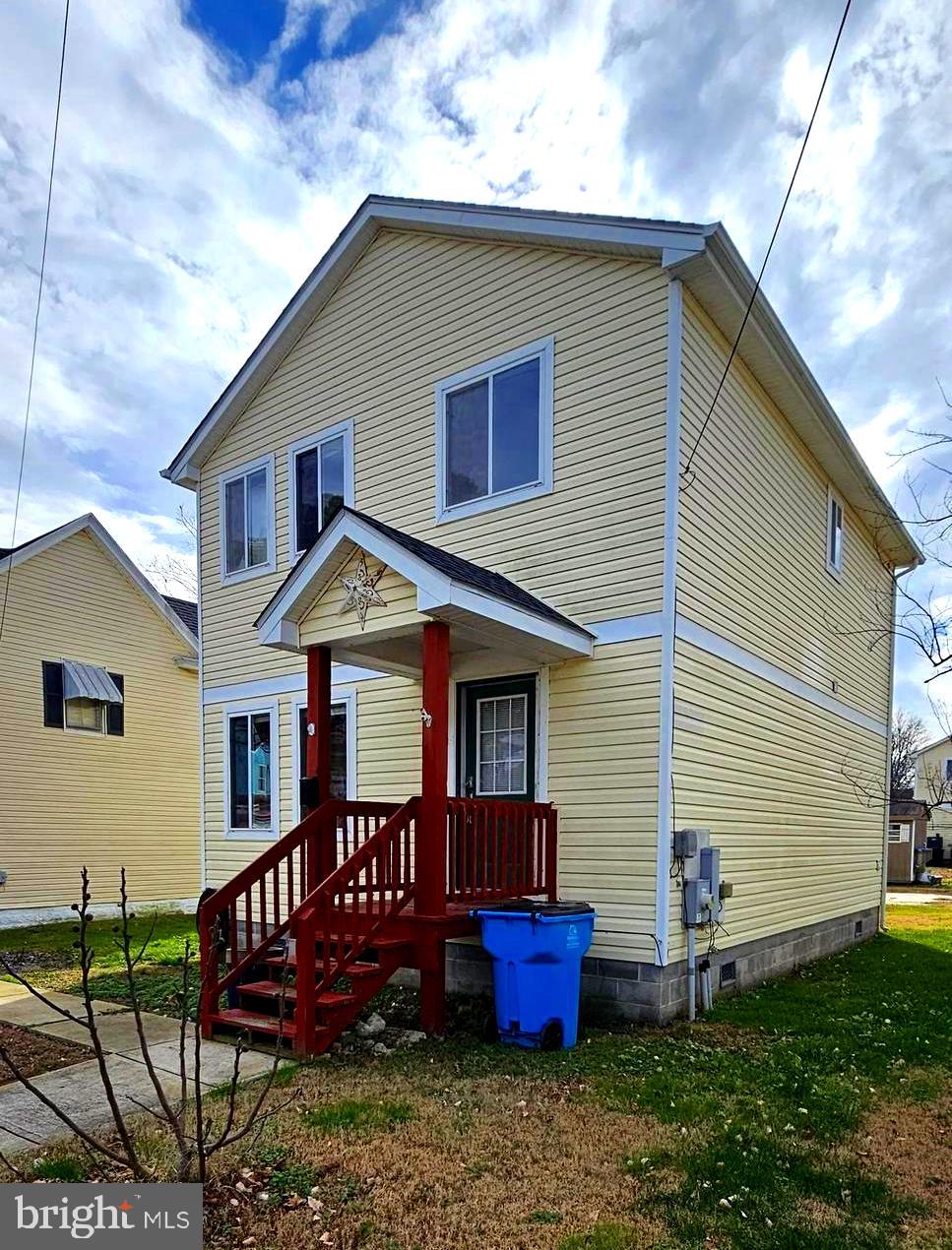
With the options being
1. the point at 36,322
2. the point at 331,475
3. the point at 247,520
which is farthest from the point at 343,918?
the point at 36,322

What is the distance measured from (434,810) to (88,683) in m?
11.3

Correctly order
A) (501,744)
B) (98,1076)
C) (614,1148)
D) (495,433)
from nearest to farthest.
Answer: (614,1148), (98,1076), (501,744), (495,433)

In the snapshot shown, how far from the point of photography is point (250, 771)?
34.4 feet

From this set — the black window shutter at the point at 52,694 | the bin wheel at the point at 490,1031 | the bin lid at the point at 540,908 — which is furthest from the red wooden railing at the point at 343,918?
the black window shutter at the point at 52,694

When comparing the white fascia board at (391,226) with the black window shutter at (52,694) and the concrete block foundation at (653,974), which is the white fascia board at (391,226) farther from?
the concrete block foundation at (653,974)

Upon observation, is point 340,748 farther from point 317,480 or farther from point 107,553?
point 107,553

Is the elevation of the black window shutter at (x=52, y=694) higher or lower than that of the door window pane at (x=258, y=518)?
lower

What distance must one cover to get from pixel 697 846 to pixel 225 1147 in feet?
13.7

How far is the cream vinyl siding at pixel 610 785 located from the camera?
6695 millimetres

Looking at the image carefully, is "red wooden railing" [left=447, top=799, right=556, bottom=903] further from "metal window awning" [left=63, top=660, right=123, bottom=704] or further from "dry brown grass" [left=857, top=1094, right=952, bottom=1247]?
"metal window awning" [left=63, top=660, right=123, bottom=704]

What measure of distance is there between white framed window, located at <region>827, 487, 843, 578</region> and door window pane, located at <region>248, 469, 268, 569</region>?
742cm

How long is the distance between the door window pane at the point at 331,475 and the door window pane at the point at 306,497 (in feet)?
0.35

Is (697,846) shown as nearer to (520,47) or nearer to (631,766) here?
(631,766)

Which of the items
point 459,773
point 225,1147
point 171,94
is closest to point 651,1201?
point 225,1147
